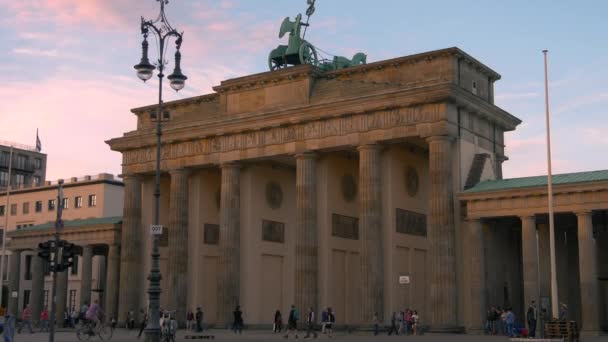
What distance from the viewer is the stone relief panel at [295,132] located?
46531mm

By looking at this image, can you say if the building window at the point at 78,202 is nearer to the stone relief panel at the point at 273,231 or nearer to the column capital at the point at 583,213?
the stone relief panel at the point at 273,231

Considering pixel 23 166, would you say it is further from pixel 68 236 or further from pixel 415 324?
pixel 415 324

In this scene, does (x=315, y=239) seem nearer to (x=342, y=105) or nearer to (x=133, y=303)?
(x=342, y=105)

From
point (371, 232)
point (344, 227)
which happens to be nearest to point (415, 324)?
point (371, 232)

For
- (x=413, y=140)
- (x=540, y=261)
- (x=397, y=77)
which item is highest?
(x=397, y=77)

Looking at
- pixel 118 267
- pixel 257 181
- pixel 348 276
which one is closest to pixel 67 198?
pixel 118 267

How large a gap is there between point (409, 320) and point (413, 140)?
10.5 meters

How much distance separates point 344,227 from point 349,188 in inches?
106

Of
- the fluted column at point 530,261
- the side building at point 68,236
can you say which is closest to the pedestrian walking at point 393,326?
the fluted column at point 530,261

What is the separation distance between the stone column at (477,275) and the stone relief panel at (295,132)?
21.2 ft

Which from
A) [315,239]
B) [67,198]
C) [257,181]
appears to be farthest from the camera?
[67,198]

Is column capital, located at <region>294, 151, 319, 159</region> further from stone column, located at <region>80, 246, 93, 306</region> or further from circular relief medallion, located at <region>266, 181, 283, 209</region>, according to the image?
stone column, located at <region>80, 246, 93, 306</region>

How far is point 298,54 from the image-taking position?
5403 cm

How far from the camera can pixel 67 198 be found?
9131 cm
